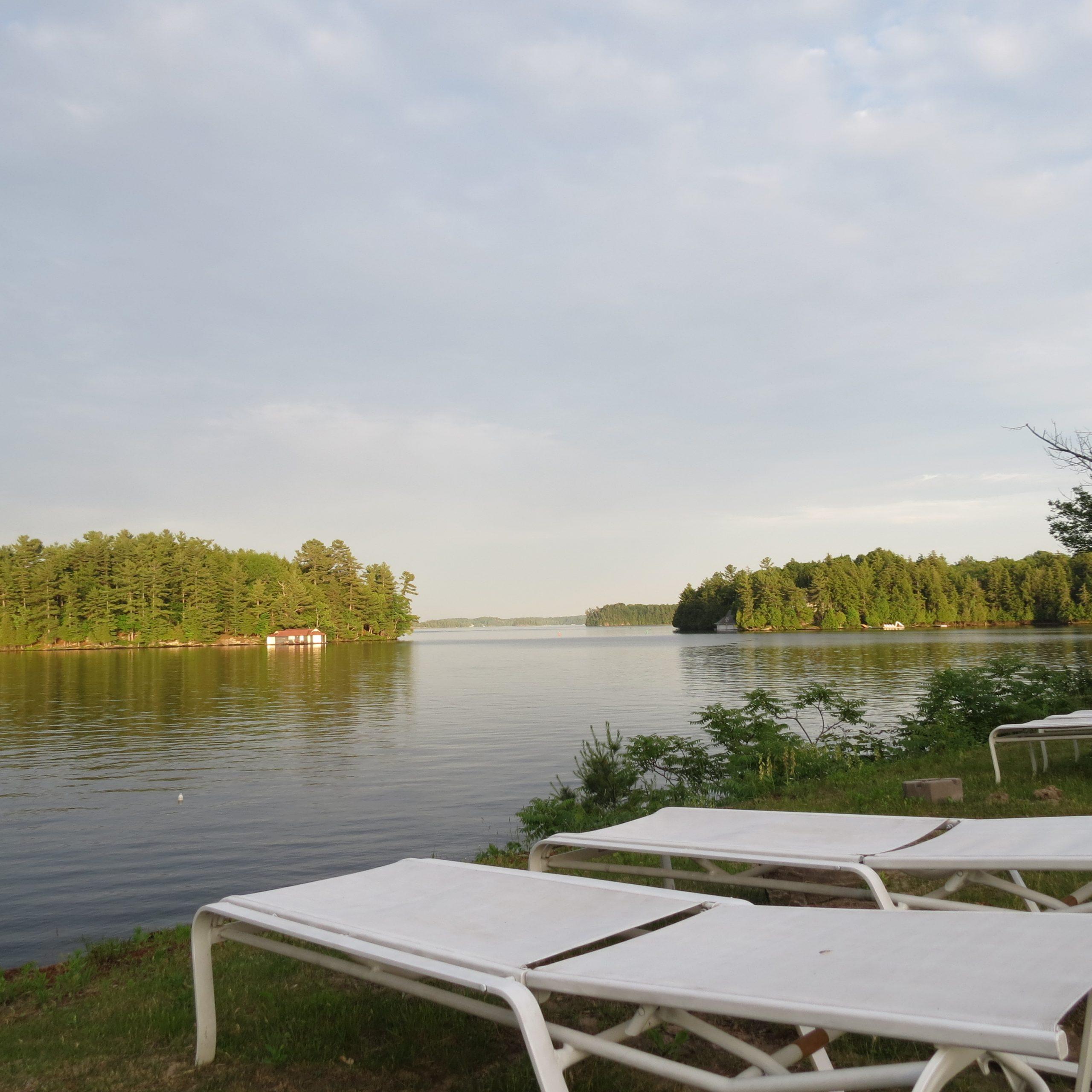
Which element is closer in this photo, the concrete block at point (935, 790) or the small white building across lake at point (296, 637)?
the concrete block at point (935, 790)

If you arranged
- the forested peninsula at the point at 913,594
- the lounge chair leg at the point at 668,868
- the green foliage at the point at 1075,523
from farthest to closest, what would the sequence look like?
1. the forested peninsula at the point at 913,594
2. the green foliage at the point at 1075,523
3. the lounge chair leg at the point at 668,868

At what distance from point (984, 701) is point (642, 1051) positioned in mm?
12131

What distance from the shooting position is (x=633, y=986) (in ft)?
6.49

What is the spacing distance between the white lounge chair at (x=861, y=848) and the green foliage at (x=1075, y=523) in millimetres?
12005

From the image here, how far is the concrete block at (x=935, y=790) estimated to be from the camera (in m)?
7.35

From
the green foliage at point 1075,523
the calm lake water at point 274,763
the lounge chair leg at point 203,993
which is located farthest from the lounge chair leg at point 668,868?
the green foliage at point 1075,523

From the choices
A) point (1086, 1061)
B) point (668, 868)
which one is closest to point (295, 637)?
point (668, 868)

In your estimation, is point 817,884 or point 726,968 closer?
point 726,968

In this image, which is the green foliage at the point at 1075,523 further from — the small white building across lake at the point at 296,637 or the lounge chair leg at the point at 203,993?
the small white building across lake at the point at 296,637

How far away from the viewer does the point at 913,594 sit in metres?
128

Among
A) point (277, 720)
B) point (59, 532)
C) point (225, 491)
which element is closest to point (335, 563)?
point (59, 532)

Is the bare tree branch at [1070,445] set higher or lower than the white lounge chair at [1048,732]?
higher

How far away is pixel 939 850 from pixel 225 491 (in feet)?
238

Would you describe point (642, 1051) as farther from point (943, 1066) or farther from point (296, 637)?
point (296, 637)
